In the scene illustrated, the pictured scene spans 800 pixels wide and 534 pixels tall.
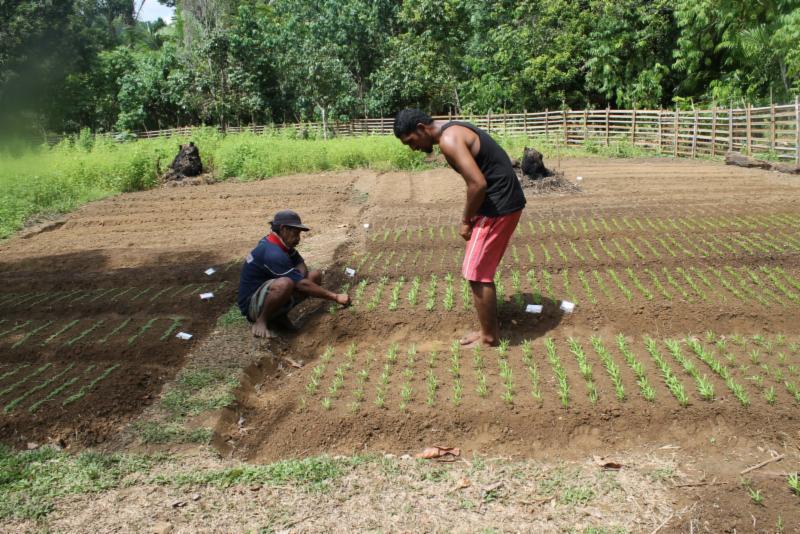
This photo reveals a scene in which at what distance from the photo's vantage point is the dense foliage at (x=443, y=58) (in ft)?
72.4

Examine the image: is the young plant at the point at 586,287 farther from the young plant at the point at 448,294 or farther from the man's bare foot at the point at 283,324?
the man's bare foot at the point at 283,324

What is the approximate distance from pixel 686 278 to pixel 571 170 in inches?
450

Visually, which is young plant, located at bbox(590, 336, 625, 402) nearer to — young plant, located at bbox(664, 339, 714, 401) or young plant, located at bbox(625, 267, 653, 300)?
young plant, located at bbox(664, 339, 714, 401)

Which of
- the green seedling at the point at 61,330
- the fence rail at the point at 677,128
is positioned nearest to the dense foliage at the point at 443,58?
the fence rail at the point at 677,128

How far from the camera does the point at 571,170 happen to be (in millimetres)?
17219

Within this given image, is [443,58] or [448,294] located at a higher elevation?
[443,58]

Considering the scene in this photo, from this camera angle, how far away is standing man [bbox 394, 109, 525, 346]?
14.5 feet

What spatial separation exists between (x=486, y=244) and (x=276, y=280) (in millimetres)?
1980

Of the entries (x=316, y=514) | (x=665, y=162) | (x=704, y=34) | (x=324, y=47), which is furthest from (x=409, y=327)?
(x=324, y=47)

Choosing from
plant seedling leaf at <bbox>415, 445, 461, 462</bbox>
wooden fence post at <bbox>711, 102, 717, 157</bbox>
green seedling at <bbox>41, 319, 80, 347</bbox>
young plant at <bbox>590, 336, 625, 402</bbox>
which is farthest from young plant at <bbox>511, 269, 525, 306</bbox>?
wooden fence post at <bbox>711, 102, 717, 157</bbox>

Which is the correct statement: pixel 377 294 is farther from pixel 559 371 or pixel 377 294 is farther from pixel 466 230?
pixel 559 371

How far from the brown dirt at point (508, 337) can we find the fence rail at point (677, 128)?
7233mm

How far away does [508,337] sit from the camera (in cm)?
532

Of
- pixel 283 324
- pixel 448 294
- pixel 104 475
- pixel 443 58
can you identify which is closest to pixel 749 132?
pixel 448 294
